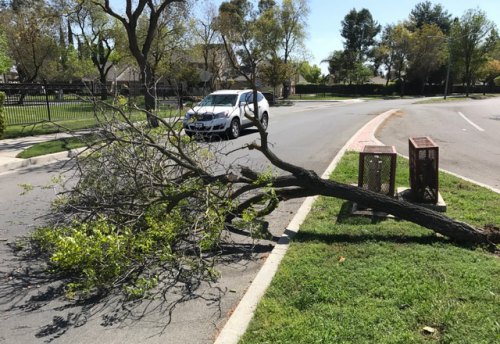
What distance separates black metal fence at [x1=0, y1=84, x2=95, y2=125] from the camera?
727 inches

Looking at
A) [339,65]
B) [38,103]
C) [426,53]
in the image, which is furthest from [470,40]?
[38,103]

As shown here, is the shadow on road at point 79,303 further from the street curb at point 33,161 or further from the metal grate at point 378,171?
the street curb at point 33,161

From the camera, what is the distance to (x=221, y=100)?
58.7 ft

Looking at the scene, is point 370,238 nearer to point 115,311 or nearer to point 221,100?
point 115,311

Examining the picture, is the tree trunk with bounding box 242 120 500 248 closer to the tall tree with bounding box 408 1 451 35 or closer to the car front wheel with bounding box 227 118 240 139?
the car front wheel with bounding box 227 118 240 139

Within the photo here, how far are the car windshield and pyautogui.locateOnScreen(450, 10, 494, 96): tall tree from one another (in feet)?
165

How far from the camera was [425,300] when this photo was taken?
151 inches

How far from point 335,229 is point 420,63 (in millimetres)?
73915

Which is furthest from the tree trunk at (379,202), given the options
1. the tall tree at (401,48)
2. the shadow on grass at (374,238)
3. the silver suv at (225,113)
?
the tall tree at (401,48)

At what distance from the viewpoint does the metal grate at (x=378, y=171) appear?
6.79 m

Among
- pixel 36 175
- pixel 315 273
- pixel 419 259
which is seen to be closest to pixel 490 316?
pixel 419 259

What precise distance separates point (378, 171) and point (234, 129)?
35.1ft

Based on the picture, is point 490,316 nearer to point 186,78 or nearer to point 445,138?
point 445,138

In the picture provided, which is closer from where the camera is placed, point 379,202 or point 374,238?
point 374,238
